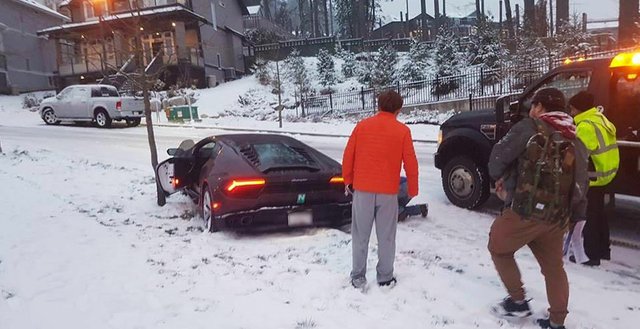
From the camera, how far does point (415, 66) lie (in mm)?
31109

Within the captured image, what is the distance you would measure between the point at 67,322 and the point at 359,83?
30.4 metres

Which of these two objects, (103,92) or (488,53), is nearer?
(103,92)

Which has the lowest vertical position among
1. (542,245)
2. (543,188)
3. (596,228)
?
(596,228)

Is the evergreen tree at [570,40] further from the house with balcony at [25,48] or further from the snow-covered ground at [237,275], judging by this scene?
the house with balcony at [25,48]

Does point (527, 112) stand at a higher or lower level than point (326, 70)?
lower

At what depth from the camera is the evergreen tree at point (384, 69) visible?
93.5 ft

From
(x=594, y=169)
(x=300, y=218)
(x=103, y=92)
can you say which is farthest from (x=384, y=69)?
(x=594, y=169)

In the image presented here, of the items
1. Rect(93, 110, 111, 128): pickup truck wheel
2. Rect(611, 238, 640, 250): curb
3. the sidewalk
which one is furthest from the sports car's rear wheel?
Rect(93, 110, 111, 128): pickup truck wheel

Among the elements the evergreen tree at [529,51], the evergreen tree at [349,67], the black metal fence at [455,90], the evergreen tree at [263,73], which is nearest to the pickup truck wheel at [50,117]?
the black metal fence at [455,90]

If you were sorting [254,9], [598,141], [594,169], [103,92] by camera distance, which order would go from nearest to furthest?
[598,141] < [594,169] < [103,92] < [254,9]

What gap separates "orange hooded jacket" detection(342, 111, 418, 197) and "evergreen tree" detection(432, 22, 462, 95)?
22226mm


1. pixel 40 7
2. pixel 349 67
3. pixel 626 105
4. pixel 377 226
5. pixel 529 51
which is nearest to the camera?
pixel 377 226

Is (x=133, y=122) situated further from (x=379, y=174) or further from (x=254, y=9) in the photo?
(x=254, y=9)

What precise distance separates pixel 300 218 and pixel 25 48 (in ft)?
146
